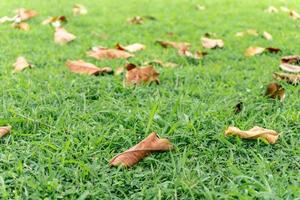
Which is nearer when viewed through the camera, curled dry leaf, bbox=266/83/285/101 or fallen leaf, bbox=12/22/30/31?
curled dry leaf, bbox=266/83/285/101

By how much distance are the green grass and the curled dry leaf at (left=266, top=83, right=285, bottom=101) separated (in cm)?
4

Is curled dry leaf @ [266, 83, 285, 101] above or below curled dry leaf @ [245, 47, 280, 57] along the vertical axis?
above

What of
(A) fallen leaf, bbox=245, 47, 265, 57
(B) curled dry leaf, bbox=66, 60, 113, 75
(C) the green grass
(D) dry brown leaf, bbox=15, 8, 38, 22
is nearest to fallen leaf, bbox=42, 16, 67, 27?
(D) dry brown leaf, bbox=15, 8, 38, 22

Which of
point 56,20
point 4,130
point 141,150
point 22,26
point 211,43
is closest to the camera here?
point 141,150

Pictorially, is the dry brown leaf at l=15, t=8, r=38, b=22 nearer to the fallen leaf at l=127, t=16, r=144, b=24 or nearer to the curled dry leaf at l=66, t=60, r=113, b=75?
the fallen leaf at l=127, t=16, r=144, b=24

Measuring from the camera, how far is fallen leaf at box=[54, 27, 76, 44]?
10.9 feet

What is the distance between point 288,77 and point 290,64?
288 millimetres

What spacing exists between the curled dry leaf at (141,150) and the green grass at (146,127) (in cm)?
3

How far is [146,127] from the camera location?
1.86 metres

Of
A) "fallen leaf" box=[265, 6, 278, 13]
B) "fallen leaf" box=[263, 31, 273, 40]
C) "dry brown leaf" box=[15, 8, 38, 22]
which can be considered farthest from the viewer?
"fallen leaf" box=[265, 6, 278, 13]

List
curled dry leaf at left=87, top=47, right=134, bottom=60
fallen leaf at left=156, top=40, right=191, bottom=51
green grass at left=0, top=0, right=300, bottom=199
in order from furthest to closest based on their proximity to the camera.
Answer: fallen leaf at left=156, top=40, right=191, bottom=51 → curled dry leaf at left=87, top=47, right=134, bottom=60 → green grass at left=0, top=0, right=300, bottom=199

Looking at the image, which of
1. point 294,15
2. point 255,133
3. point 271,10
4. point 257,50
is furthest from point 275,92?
point 271,10

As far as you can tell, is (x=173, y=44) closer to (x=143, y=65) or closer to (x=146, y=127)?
(x=143, y=65)

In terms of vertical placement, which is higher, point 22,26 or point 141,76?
point 141,76
